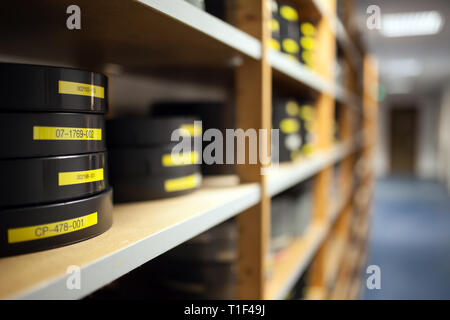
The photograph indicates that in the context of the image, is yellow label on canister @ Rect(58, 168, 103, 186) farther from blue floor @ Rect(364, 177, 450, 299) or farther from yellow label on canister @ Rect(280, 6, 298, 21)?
blue floor @ Rect(364, 177, 450, 299)

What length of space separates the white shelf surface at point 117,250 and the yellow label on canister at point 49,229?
2 centimetres

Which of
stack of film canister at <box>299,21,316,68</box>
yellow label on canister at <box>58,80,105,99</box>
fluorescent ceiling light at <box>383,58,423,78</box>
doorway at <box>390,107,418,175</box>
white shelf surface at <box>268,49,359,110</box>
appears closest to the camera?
yellow label on canister at <box>58,80,105,99</box>

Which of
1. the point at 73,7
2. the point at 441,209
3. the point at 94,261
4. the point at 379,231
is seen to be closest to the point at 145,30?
the point at 73,7

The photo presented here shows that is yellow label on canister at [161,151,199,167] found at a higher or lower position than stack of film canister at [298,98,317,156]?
lower

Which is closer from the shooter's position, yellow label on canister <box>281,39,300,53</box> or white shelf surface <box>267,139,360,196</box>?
white shelf surface <box>267,139,360,196</box>

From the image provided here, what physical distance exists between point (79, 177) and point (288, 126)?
3.88ft

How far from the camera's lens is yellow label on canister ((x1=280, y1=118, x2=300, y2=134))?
160 centimetres

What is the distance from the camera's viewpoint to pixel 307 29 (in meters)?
1.86

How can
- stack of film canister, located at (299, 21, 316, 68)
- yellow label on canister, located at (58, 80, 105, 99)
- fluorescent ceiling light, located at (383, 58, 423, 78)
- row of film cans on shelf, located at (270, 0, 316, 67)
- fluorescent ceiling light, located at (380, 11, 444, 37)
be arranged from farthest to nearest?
fluorescent ceiling light, located at (383, 58, 423, 78) < fluorescent ceiling light, located at (380, 11, 444, 37) < stack of film canister, located at (299, 21, 316, 68) < row of film cans on shelf, located at (270, 0, 316, 67) < yellow label on canister, located at (58, 80, 105, 99)

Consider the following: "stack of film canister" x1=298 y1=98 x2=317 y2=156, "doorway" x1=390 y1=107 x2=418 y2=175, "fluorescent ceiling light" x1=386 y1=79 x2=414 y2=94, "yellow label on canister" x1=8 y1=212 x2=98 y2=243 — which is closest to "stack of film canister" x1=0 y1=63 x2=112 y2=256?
"yellow label on canister" x1=8 y1=212 x2=98 y2=243

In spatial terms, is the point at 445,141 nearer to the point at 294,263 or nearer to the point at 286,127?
the point at 286,127

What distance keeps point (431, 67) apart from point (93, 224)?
948 cm

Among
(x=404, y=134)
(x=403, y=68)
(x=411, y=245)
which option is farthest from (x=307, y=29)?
(x=404, y=134)

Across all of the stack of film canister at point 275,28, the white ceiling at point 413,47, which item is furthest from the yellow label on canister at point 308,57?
the white ceiling at point 413,47
